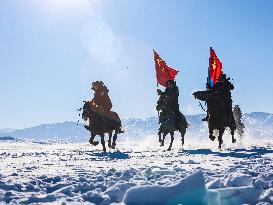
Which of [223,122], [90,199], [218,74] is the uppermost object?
[218,74]

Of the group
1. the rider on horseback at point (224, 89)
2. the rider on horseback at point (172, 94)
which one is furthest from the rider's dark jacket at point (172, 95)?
the rider on horseback at point (224, 89)

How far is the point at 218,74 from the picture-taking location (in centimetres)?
1950

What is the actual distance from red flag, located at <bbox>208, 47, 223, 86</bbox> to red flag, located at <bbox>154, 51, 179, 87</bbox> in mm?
2244

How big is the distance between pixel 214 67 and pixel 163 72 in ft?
9.80

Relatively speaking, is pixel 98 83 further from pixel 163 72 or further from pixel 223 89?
pixel 223 89

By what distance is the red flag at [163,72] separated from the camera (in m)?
21.6

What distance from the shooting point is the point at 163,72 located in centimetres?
2178

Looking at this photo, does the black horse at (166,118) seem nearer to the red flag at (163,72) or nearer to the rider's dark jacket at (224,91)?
the red flag at (163,72)

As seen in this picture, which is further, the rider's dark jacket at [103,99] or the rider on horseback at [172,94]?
the rider on horseback at [172,94]

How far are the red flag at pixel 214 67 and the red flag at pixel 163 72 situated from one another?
2244 millimetres

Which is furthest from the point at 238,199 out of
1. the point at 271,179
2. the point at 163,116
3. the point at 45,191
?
the point at 163,116

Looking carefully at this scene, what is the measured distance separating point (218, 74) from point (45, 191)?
13.8 m

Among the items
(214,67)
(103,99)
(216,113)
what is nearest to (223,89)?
(214,67)

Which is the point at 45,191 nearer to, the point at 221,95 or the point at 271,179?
the point at 271,179
